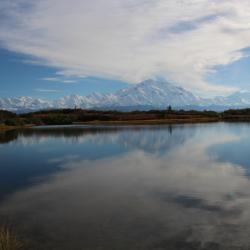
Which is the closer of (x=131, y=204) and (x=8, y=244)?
(x=8, y=244)

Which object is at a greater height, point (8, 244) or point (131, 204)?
point (8, 244)

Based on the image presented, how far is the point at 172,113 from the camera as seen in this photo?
453 ft

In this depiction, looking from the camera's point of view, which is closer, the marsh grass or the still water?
the marsh grass

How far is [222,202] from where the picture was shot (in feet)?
49.3

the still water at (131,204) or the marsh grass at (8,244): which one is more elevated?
the marsh grass at (8,244)

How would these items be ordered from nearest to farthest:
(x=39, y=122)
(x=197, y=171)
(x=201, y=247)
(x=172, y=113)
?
(x=201, y=247), (x=197, y=171), (x=39, y=122), (x=172, y=113)

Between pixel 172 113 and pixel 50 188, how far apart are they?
121782 mm

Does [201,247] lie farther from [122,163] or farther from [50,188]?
[122,163]

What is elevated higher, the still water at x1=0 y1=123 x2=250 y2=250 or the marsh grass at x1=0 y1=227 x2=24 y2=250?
the marsh grass at x1=0 y1=227 x2=24 y2=250

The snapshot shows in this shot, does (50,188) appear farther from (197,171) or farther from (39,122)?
(39,122)

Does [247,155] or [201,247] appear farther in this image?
[247,155]

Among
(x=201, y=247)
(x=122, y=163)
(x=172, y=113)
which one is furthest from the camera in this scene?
(x=172, y=113)

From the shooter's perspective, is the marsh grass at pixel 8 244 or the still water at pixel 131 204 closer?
the marsh grass at pixel 8 244

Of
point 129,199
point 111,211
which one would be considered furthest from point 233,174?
point 111,211
